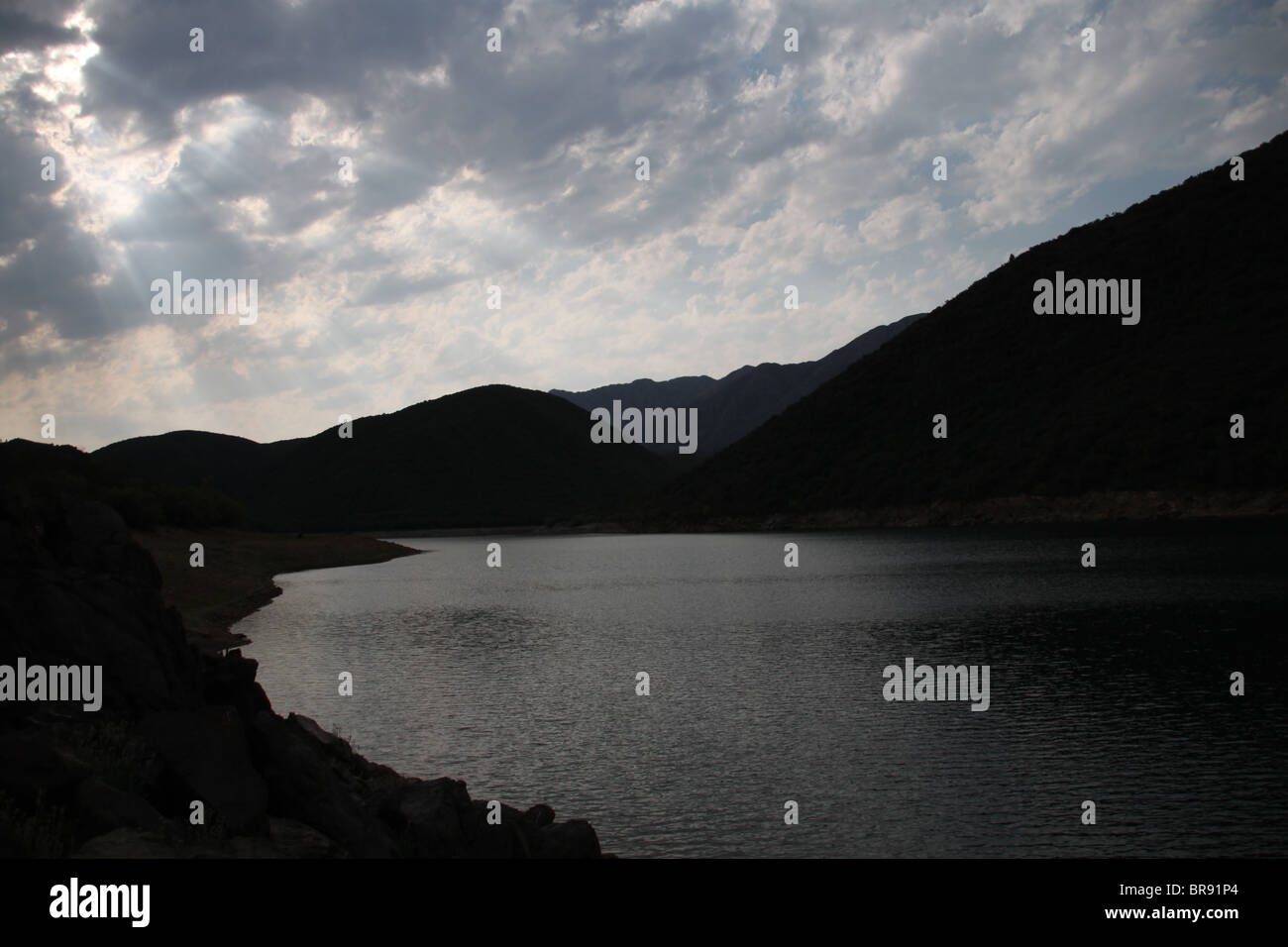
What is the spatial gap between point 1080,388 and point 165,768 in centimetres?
11243

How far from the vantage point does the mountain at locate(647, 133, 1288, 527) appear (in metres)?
89.9

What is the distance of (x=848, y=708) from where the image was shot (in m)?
23.7

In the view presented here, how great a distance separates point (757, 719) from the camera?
75.5 ft

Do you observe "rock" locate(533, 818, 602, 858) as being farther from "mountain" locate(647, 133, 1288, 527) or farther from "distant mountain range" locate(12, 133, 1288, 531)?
"mountain" locate(647, 133, 1288, 527)

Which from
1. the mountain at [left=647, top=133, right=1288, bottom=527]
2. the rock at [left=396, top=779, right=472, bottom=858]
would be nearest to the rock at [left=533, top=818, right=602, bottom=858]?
the rock at [left=396, top=779, right=472, bottom=858]

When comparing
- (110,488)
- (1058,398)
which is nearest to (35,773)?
(110,488)

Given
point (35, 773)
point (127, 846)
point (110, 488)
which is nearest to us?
point (127, 846)

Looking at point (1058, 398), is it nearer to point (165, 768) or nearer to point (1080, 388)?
point (1080, 388)
